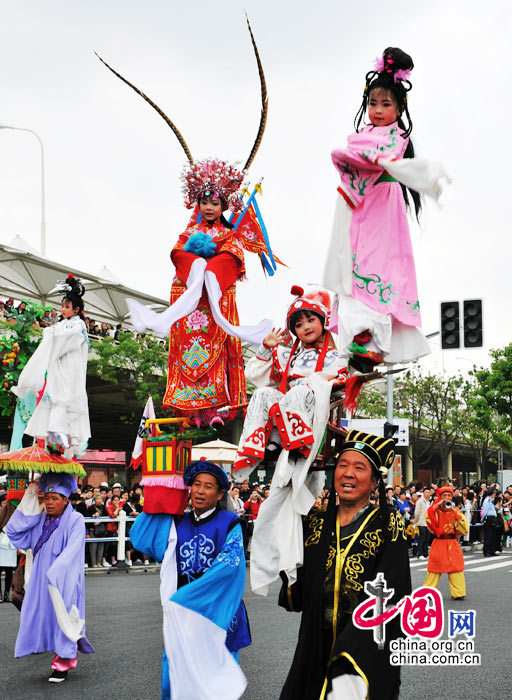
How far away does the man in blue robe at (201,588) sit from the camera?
4746 millimetres

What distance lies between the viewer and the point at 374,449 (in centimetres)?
404

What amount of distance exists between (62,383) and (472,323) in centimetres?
771

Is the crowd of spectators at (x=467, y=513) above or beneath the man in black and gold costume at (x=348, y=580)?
beneath

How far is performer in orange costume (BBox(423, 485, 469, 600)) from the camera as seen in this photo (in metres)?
11.2

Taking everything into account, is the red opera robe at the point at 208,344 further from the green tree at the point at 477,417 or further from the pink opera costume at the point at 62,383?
the green tree at the point at 477,417

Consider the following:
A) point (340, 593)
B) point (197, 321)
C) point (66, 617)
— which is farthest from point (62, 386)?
point (340, 593)

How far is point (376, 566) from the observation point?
153 inches

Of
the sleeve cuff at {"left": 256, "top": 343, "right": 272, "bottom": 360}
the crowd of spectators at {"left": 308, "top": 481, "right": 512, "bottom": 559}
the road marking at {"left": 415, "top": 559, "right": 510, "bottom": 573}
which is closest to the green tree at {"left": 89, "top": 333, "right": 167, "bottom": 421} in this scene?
the crowd of spectators at {"left": 308, "top": 481, "right": 512, "bottom": 559}

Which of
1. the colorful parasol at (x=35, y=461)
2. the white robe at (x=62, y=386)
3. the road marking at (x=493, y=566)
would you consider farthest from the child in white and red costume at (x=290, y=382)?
the road marking at (x=493, y=566)

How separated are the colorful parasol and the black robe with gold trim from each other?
Result: 3331 mm

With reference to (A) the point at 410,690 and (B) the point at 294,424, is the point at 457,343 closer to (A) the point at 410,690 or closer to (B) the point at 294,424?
(A) the point at 410,690

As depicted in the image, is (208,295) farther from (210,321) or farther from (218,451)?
(218,451)

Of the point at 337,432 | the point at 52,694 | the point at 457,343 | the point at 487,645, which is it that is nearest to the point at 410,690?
the point at 487,645

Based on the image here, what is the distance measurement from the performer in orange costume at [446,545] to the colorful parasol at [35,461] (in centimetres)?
595
